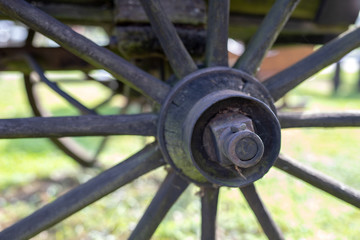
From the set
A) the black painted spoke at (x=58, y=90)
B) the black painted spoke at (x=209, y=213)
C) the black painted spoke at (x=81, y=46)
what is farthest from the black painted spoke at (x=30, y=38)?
the black painted spoke at (x=209, y=213)

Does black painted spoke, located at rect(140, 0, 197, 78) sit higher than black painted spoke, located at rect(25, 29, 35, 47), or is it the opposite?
black painted spoke, located at rect(140, 0, 197, 78)

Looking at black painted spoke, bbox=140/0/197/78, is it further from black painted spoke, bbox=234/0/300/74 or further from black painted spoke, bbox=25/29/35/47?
black painted spoke, bbox=25/29/35/47

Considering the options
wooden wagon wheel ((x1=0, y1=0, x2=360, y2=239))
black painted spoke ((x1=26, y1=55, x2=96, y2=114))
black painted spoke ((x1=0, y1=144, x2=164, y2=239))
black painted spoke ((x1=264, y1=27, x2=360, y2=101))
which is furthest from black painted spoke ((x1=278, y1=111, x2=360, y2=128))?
black painted spoke ((x1=26, y1=55, x2=96, y2=114))

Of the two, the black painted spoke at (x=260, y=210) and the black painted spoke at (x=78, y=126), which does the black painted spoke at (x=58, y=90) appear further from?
the black painted spoke at (x=260, y=210)

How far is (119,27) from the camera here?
5.24 ft

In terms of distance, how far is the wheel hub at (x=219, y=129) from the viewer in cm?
111

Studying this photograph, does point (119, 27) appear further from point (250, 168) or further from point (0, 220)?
point (0, 220)

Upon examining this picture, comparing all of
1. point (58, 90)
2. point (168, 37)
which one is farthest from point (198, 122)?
point (58, 90)

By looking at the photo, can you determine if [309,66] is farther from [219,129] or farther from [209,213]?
[209,213]

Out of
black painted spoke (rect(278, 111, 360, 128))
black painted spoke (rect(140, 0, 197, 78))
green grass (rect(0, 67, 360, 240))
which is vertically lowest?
green grass (rect(0, 67, 360, 240))

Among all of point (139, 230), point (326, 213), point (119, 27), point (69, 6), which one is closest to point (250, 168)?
point (139, 230)

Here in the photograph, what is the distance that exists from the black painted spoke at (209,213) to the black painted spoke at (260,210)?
0.42 ft

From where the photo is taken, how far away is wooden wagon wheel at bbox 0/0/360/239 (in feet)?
3.90

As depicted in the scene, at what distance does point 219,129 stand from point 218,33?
0.43 m
